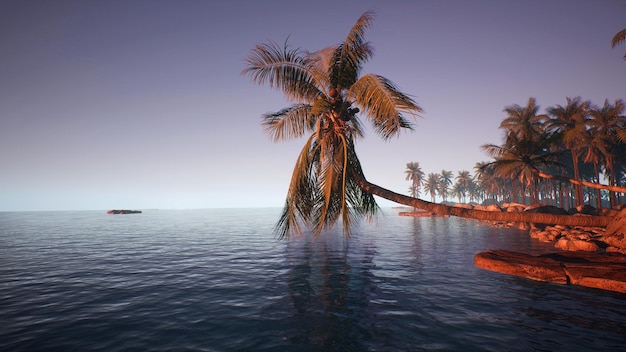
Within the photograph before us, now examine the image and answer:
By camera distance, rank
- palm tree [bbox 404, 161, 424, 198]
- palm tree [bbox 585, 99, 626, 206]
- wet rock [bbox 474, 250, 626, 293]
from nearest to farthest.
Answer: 1. wet rock [bbox 474, 250, 626, 293]
2. palm tree [bbox 585, 99, 626, 206]
3. palm tree [bbox 404, 161, 424, 198]

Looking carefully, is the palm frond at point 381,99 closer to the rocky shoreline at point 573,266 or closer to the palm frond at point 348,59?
the palm frond at point 348,59

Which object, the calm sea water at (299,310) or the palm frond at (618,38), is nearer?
the calm sea water at (299,310)

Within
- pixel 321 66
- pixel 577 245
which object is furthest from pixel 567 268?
pixel 321 66

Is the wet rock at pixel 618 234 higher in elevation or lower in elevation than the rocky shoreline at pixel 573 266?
higher

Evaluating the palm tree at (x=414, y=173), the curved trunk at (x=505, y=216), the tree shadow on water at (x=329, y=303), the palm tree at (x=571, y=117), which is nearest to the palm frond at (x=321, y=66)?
the curved trunk at (x=505, y=216)

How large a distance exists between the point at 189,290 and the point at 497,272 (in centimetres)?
1491

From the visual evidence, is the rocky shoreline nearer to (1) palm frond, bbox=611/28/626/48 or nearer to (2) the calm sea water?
(2) the calm sea water

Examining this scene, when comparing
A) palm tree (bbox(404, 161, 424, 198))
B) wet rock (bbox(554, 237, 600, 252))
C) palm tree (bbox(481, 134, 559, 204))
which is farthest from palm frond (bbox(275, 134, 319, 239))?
palm tree (bbox(404, 161, 424, 198))

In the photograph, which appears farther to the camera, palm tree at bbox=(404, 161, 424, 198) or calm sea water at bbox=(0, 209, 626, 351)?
palm tree at bbox=(404, 161, 424, 198)

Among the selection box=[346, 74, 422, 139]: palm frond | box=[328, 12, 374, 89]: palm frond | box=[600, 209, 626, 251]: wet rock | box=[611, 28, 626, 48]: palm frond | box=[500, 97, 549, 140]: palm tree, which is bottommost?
box=[600, 209, 626, 251]: wet rock

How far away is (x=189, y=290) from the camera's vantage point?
11.1m

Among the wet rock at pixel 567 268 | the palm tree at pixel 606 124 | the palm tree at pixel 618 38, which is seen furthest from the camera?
the palm tree at pixel 606 124

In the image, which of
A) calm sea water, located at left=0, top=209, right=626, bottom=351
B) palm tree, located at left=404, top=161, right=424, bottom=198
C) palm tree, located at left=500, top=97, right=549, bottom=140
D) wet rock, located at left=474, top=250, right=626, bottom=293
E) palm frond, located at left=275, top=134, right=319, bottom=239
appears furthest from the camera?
palm tree, located at left=404, top=161, right=424, bottom=198

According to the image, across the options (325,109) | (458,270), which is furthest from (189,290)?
(458,270)
